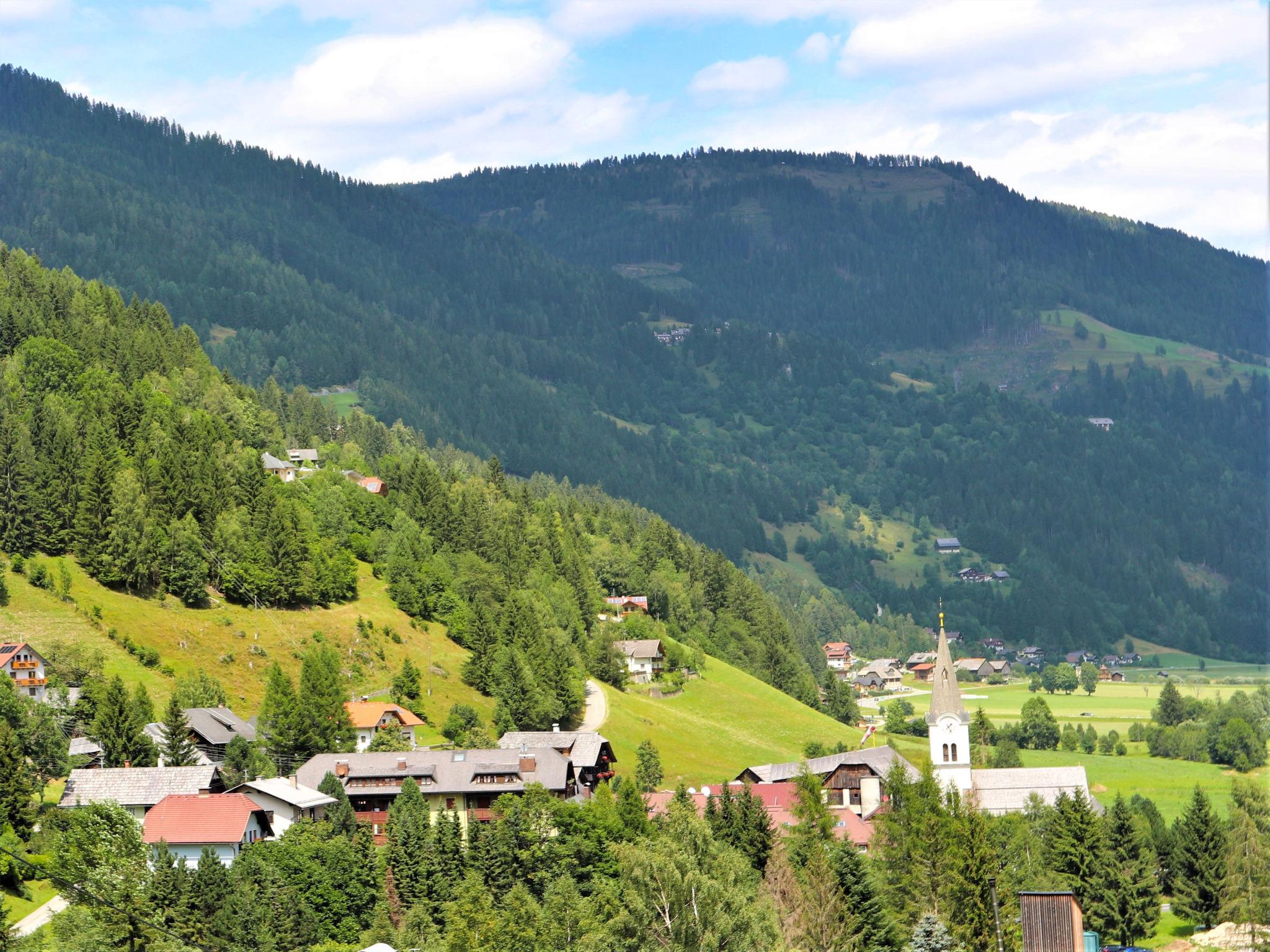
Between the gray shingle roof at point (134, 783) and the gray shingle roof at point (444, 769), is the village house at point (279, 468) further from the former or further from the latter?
the gray shingle roof at point (134, 783)

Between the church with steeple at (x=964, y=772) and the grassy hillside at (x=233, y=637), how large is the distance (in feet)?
127

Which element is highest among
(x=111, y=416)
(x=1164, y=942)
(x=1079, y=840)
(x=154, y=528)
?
(x=111, y=416)

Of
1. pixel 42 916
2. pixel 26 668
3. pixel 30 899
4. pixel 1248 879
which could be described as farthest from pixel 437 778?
pixel 1248 879

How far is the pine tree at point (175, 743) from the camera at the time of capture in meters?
107

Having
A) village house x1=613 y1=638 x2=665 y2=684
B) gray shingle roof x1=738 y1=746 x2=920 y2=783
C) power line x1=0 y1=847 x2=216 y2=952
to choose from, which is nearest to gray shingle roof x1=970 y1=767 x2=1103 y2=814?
gray shingle roof x1=738 y1=746 x2=920 y2=783

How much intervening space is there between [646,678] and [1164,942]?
83.1 m

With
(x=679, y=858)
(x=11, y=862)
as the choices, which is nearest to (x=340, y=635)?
(x=11, y=862)

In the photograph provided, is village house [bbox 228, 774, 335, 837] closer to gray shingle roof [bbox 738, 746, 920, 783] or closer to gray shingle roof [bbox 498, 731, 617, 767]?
gray shingle roof [bbox 498, 731, 617, 767]

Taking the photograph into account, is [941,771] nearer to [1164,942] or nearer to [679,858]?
[1164,942]

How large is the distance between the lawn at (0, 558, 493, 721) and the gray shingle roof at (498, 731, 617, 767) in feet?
35.5

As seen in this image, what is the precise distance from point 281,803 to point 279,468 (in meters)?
89.3

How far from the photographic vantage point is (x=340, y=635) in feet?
488

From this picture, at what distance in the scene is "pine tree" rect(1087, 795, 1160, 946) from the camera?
338ft

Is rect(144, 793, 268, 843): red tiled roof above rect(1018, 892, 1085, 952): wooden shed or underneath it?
above
